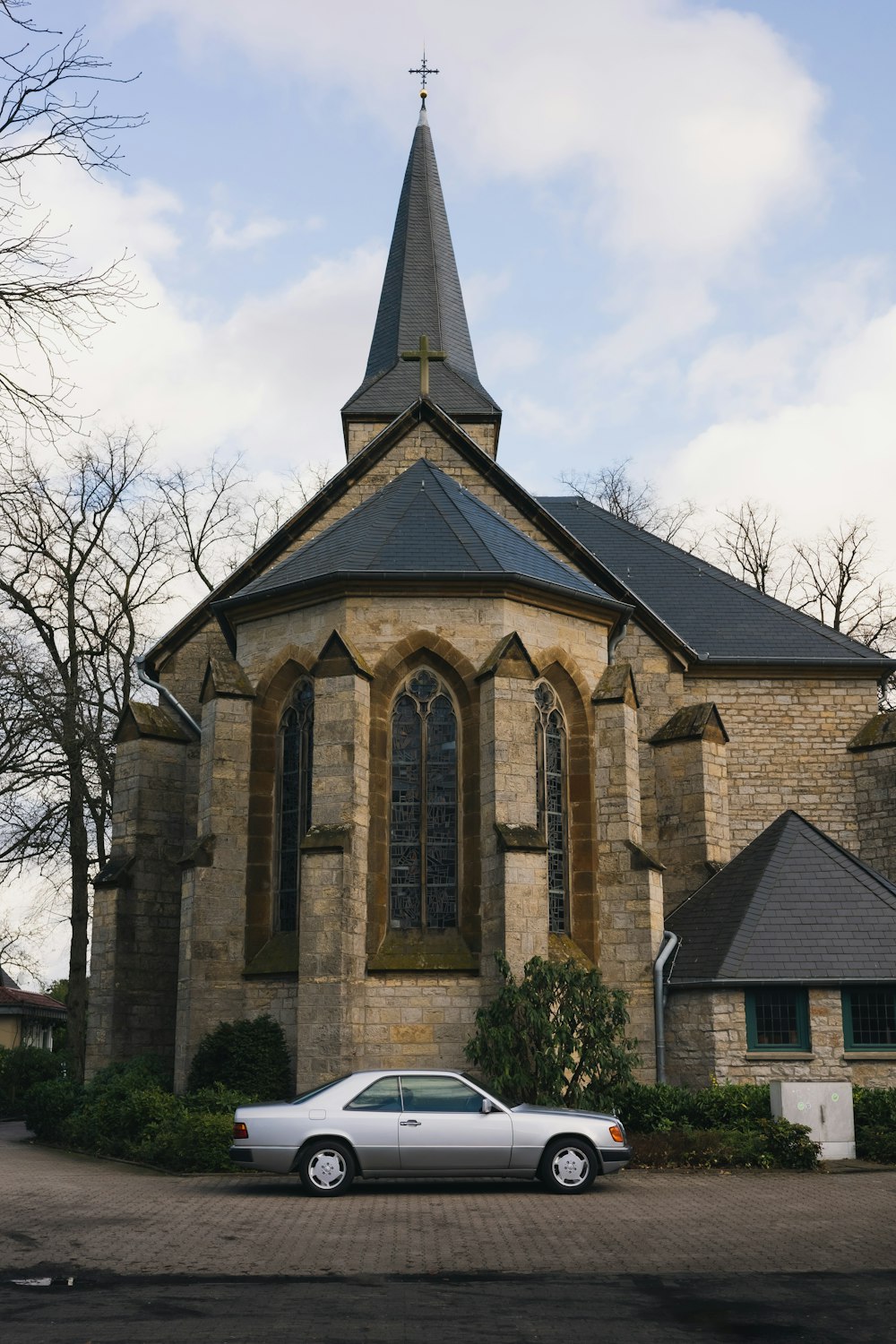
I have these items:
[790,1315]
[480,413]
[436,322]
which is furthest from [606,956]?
[436,322]

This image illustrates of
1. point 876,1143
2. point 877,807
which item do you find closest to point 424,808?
point 876,1143

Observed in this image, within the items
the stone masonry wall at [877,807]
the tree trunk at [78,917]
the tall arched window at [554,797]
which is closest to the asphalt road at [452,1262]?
the tall arched window at [554,797]

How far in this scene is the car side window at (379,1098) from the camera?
13391 millimetres

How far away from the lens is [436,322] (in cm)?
3381

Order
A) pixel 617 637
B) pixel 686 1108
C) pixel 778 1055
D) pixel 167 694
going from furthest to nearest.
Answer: pixel 167 694 → pixel 617 637 → pixel 778 1055 → pixel 686 1108

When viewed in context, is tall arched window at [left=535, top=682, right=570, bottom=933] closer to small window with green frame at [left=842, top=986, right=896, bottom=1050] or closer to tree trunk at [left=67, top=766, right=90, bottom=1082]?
small window with green frame at [left=842, top=986, right=896, bottom=1050]

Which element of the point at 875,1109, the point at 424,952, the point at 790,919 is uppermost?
the point at 790,919

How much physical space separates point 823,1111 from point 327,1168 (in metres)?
→ 6.97

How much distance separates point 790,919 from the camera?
798 inches

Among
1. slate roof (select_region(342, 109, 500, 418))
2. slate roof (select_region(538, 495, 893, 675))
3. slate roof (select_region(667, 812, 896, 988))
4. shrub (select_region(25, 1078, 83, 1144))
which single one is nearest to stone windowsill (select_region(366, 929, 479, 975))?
slate roof (select_region(667, 812, 896, 988))

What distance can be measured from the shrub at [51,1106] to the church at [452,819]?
1.07 m

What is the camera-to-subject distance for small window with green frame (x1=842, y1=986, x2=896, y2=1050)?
19109mm

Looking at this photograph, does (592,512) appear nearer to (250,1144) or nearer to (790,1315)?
(250,1144)

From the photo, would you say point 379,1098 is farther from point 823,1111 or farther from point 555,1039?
point 823,1111
